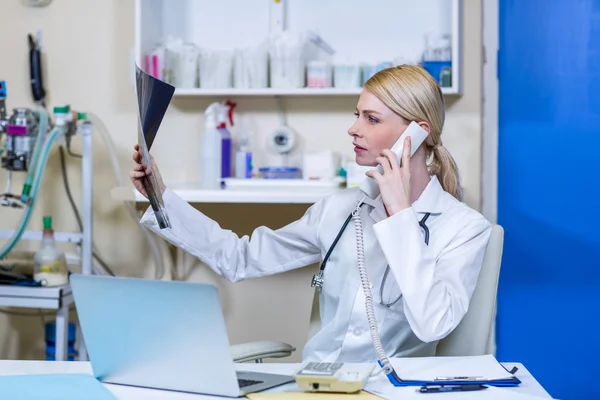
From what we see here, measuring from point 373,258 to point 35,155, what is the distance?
130 cm

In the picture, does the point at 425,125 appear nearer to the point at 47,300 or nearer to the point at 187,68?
the point at 187,68

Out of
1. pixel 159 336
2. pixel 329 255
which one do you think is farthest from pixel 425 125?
pixel 159 336

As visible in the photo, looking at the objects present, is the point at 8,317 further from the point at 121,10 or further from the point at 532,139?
the point at 532,139

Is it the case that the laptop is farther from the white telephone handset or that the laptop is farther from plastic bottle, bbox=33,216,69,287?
plastic bottle, bbox=33,216,69,287

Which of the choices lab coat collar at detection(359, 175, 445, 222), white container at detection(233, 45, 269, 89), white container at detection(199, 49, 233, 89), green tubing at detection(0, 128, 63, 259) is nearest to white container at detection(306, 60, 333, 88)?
white container at detection(233, 45, 269, 89)

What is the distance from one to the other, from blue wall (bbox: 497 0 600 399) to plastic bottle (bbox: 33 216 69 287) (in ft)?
4.78

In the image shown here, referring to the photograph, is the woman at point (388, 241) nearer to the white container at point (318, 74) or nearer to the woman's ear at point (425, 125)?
the woman's ear at point (425, 125)

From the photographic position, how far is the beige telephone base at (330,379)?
1.19 metres

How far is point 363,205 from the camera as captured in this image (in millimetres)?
1760

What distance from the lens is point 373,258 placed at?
1703 millimetres

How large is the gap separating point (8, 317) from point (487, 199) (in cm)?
179

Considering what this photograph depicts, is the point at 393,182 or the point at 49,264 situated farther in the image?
the point at 49,264

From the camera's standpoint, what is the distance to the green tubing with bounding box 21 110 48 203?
249 cm

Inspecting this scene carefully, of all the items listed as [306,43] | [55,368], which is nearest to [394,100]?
[55,368]
